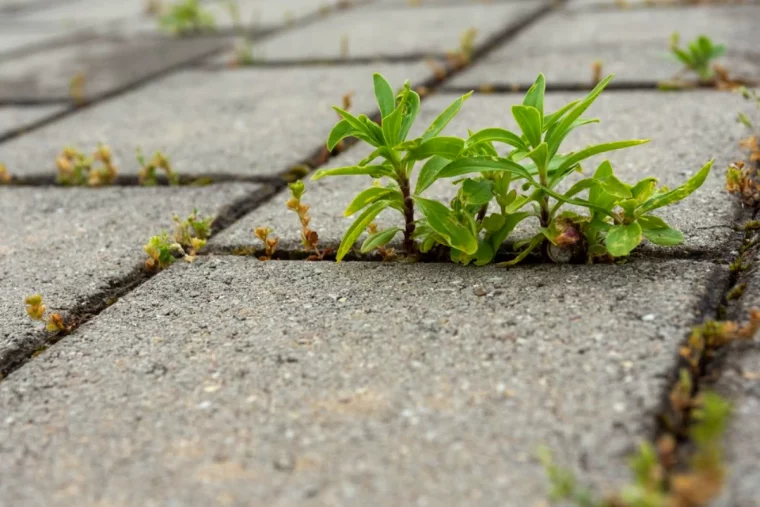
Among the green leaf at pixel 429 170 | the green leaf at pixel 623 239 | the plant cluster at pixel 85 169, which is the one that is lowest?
the plant cluster at pixel 85 169

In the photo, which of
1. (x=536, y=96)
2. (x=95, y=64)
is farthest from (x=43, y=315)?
(x=95, y=64)

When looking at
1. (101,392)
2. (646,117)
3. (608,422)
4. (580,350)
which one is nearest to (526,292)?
(580,350)

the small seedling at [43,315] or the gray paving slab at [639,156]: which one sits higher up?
the gray paving slab at [639,156]

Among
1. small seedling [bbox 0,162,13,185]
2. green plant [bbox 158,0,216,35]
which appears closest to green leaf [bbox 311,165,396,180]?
small seedling [bbox 0,162,13,185]

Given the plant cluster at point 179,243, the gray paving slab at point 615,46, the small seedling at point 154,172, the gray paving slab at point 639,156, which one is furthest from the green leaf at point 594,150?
the gray paving slab at point 615,46

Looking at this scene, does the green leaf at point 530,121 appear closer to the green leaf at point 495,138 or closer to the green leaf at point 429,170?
the green leaf at point 495,138

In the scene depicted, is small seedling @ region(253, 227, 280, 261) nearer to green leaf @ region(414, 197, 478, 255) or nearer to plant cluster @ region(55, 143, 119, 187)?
green leaf @ region(414, 197, 478, 255)

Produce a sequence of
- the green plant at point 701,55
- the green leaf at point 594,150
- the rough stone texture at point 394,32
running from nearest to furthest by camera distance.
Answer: the green leaf at point 594,150
the green plant at point 701,55
the rough stone texture at point 394,32
